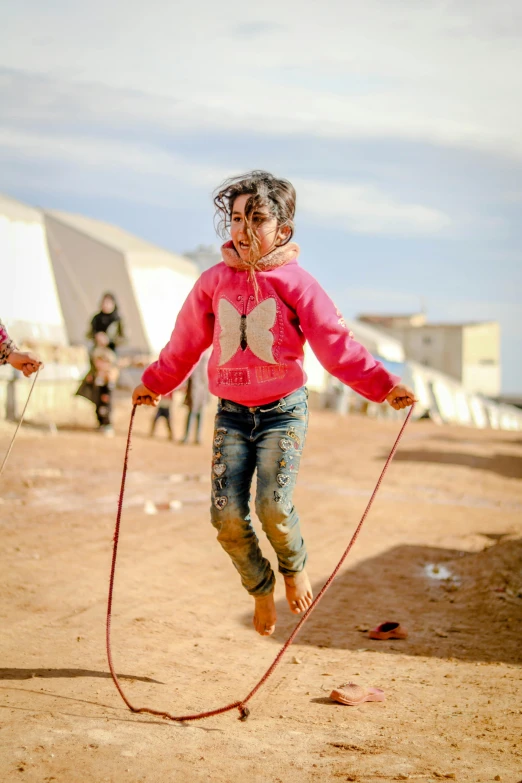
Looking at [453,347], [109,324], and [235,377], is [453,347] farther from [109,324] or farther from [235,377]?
[235,377]

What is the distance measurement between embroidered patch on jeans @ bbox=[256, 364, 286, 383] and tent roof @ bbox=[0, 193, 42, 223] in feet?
52.1

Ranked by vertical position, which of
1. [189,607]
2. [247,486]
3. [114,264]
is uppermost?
[114,264]

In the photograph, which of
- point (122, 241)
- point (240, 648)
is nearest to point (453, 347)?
point (122, 241)

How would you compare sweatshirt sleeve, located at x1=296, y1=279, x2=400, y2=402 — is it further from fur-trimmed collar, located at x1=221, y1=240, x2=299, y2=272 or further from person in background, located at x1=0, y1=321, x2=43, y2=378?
person in background, located at x1=0, y1=321, x2=43, y2=378

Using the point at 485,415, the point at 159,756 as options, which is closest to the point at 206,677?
the point at 159,756

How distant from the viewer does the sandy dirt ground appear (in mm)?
3230

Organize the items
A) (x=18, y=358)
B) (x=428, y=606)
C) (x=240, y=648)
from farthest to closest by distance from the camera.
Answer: (x=428, y=606) → (x=240, y=648) → (x=18, y=358)

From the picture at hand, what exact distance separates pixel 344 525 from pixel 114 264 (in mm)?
16539

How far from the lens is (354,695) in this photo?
396cm

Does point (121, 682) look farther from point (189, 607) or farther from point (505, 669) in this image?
point (505, 669)

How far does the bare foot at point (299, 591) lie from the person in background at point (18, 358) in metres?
1.56

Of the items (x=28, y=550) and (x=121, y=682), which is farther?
(x=28, y=550)

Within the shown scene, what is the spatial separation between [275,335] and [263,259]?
34 centimetres

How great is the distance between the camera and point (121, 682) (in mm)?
4051
